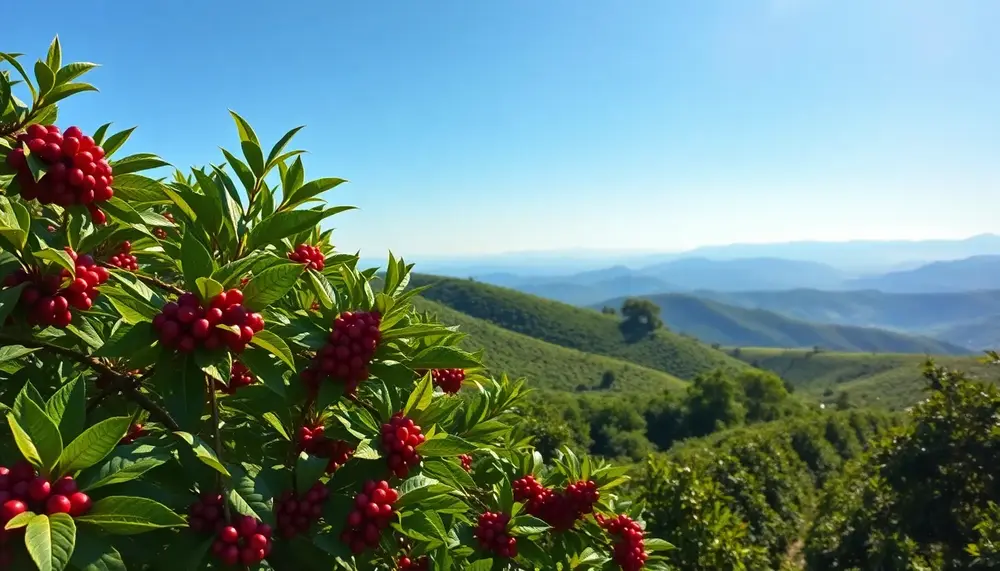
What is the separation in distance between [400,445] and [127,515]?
37.4 inches

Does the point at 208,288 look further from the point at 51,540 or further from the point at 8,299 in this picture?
the point at 51,540

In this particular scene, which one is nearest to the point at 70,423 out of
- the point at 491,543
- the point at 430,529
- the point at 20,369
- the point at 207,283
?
the point at 207,283

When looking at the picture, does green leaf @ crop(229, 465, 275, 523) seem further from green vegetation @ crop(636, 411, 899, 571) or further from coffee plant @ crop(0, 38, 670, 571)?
green vegetation @ crop(636, 411, 899, 571)

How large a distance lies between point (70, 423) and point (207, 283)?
1.81 feet

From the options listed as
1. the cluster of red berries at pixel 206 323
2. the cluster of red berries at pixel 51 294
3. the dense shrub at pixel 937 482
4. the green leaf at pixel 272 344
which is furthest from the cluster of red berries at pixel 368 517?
the dense shrub at pixel 937 482

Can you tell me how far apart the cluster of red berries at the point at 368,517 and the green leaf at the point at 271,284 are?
2.70 feet

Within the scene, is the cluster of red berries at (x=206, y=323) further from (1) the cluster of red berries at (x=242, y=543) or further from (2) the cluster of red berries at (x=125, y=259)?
(2) the cluster of red berries at (x=125, y=259)

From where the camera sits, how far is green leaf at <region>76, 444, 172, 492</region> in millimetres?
1546

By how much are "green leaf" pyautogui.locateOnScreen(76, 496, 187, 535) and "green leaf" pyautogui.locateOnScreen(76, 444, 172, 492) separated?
61 millimetres

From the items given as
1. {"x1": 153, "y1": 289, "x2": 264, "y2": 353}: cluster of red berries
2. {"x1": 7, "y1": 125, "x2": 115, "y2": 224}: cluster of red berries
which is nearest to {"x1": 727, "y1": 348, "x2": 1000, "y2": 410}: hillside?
{"x1": 153, "y1": 289, "x2": 264, "y2": 353}: cluster of red berries

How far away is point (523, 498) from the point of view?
11.0ft

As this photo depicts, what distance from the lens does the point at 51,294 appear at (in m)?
1.88

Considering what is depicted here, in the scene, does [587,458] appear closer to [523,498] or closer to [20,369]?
[523,498]

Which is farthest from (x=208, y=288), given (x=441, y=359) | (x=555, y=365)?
(x=555, y=365)
